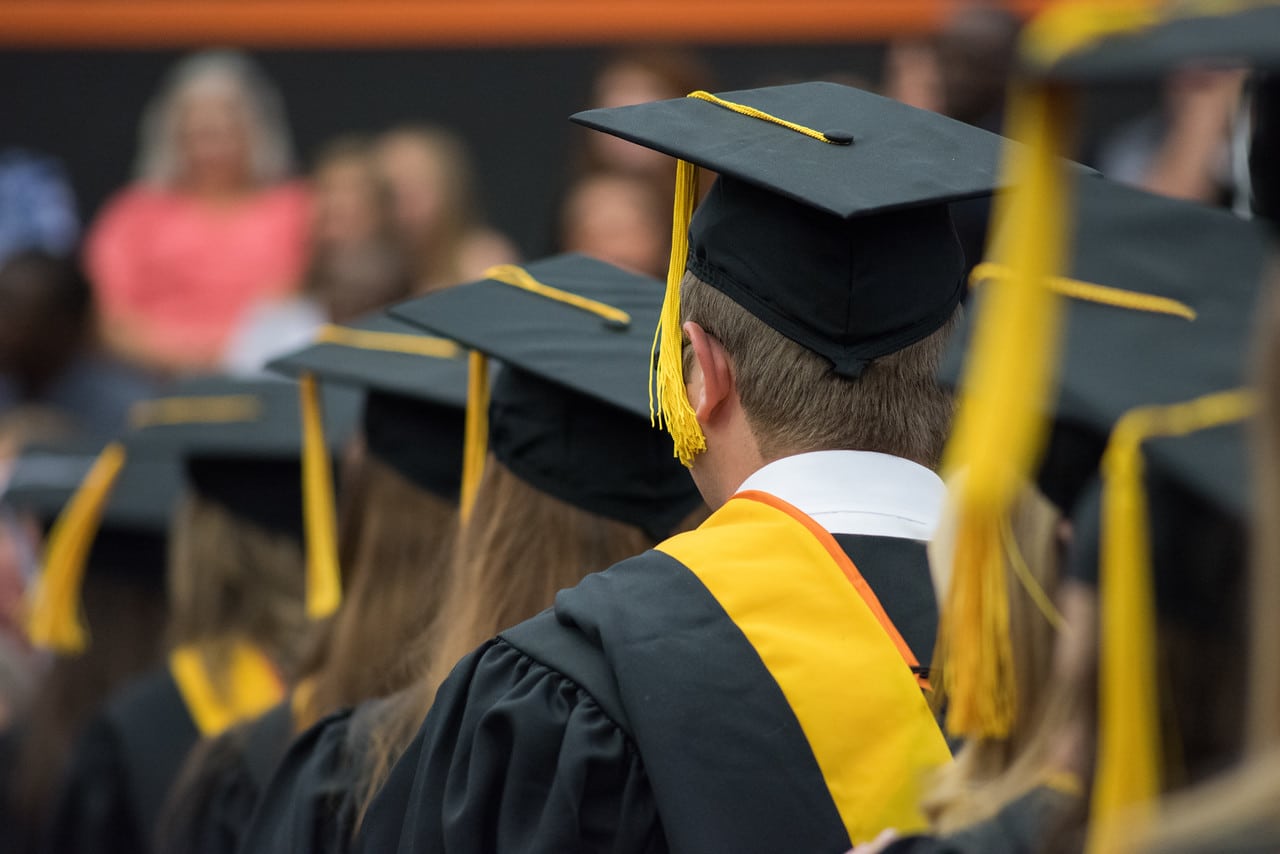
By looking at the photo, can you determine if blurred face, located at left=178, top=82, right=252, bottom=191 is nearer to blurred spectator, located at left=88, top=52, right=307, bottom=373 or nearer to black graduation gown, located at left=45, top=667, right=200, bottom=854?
blurred spectator, located at left=88, top=52, right=307, bottom=373

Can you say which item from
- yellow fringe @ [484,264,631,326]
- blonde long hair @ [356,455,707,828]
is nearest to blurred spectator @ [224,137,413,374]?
yellow fringe @ [484,264,631,326]

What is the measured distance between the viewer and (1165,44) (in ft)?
3.99

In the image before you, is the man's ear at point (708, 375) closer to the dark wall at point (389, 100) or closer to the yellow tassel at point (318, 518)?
the yellow tassel at point (318, 518)

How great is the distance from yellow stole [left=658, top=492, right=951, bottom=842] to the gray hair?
4900 millimetres

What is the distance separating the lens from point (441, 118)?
22.6 ft

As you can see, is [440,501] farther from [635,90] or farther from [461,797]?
[635,90]

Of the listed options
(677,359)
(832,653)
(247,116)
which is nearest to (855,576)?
(832,653)

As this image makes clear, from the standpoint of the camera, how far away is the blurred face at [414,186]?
588 cm

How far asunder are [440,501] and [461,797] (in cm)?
100

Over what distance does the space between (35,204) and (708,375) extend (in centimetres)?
585

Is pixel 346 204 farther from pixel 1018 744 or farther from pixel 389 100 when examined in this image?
pixel 1018 744

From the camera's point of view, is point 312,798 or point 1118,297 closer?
point 1118,297

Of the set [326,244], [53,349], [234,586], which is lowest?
[53,349]

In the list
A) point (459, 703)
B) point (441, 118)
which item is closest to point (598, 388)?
point (459, 703)
